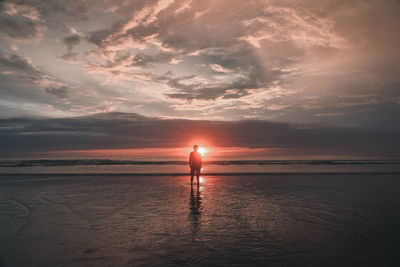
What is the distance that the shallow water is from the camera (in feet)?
16.2

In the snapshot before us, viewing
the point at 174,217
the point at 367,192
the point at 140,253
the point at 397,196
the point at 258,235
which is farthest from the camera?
the point at 367,192

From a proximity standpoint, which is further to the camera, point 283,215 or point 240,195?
point 240,195

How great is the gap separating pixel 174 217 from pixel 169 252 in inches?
113

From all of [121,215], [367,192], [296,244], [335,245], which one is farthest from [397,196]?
[121,215]

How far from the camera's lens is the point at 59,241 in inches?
234

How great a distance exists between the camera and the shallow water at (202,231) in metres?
4.93

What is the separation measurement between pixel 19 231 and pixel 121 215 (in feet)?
9.87

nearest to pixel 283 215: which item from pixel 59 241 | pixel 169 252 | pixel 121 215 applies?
pixel 169 252

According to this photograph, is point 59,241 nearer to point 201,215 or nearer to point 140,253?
point 140,253

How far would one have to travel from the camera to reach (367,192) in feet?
41.1

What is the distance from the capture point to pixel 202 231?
6.60 meters

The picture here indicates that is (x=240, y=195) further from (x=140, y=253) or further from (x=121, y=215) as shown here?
(x=140, y=253)

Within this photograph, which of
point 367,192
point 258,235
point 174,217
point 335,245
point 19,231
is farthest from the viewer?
point 367,192

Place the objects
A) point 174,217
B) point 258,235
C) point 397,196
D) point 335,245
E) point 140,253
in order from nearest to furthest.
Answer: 1. point 140,253
2. point 335,245
3. point 258,235
4. point 174,217
5. point 397,196
